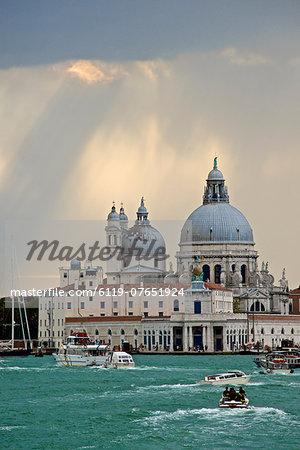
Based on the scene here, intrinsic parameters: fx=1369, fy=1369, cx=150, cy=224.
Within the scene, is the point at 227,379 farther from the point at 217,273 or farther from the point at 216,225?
the point at 216,225

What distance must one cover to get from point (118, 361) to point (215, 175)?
73479 mm

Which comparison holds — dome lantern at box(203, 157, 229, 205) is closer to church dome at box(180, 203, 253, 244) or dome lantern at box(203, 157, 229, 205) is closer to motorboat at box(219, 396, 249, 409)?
church dome at box(180, 203, 253, 244)

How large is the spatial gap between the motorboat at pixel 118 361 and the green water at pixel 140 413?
29.4ft

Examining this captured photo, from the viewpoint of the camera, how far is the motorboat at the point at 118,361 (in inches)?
3716

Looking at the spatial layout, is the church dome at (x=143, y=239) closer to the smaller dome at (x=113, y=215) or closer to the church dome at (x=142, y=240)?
the church dome at (x=142, y=240)

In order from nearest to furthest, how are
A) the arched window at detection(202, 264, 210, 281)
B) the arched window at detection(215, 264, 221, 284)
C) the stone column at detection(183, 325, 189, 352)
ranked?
the stone column at detection(183, 325, 189, 352), the arched window at detection(215, 264, 221, 284), the arched window at detection(202, 264, 210, 281)

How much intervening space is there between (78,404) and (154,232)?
96899 mm

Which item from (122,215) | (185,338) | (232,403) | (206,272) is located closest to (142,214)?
(122,215)

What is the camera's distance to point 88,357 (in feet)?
322

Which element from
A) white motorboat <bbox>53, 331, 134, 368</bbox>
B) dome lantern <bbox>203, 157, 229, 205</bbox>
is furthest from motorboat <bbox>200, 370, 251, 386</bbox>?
dome lantern <bbox>203, 157, 229, 205</bbox>

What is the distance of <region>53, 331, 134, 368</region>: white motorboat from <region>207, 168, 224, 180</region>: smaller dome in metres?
64.4

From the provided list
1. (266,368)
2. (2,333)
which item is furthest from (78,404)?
(2,333)

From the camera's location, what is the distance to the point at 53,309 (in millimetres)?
142250

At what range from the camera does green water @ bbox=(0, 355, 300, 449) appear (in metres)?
A: 51.9
